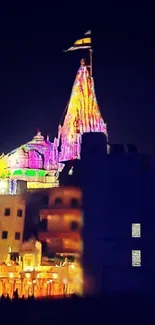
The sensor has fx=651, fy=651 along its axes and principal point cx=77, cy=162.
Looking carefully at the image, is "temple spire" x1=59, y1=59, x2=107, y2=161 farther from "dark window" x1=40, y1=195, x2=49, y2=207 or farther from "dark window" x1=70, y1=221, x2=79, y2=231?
"dark window" x1=70, y1=221, x2=79, y2=231

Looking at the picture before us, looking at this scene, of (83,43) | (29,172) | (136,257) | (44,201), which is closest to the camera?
(136,257)

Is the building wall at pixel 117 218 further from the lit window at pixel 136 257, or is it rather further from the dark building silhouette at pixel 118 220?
the lit window at pixel 136 257

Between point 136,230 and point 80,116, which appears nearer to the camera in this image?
point 136,230

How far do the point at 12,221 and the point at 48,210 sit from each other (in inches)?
98.2

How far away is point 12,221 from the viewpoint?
40875 millimetres

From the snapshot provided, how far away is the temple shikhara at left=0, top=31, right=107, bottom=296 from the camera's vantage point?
35312 millimetres

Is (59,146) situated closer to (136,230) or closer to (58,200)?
(58,200)

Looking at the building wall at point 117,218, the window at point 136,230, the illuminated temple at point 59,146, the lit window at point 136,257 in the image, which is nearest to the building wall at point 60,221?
the building wall at point 117,218

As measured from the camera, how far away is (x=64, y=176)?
43438mm

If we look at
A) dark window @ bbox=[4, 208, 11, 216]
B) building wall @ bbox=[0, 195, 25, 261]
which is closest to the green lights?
building wall @ bbox=[0, 195, 25, 261]

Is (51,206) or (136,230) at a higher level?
(51,206)

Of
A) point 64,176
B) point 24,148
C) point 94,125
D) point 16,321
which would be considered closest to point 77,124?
point 94,125

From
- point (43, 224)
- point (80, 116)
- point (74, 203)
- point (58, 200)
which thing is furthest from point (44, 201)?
point (80, 116)

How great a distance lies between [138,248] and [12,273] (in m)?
7.18
